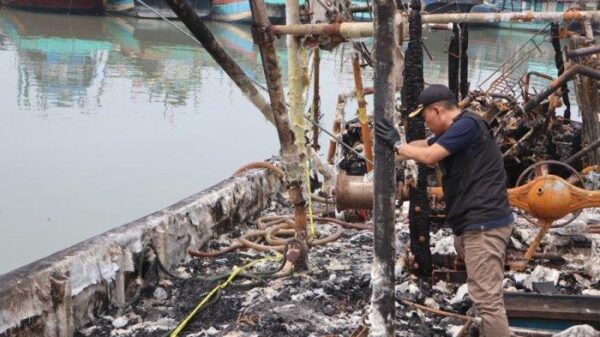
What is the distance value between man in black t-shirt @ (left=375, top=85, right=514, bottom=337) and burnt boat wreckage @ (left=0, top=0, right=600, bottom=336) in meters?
0.35

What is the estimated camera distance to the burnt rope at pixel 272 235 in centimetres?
643

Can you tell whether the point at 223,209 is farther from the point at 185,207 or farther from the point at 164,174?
the point at 164,174

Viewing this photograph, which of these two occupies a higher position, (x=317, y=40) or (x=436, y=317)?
(x=317, y=40)

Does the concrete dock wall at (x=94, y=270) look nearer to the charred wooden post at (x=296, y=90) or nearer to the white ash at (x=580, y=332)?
the charred wooden post at (x=296, y=90)

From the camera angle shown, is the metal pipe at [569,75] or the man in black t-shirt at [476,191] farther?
the metal pipe at [569,75]

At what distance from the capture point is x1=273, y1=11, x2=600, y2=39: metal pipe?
499 centimetres

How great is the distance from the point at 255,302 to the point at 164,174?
24.0 ft

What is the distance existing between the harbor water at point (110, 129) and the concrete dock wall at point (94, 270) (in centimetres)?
301

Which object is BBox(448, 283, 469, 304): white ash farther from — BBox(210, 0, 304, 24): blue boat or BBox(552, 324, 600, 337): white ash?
BBox(210, 0, 304, 24): blue boat

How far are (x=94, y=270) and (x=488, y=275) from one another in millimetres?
2749

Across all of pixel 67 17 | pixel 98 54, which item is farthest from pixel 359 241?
pixel 67 17

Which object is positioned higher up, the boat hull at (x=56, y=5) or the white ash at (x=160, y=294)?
the boat hull at (x=56, y=5)

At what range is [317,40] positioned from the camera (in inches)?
234

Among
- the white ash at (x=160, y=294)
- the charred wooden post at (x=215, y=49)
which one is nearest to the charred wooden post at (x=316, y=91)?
the charred wooden post at (x=215, y=49)
